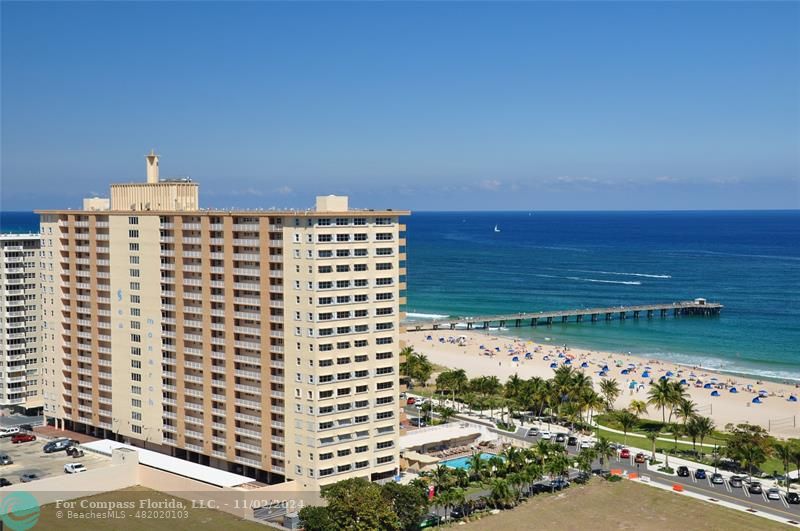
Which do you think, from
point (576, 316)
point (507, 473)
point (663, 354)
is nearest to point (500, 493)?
point (507, 473)

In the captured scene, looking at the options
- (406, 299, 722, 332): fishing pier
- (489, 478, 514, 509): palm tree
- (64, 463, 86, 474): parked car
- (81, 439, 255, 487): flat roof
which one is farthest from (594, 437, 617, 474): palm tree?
(406, 299, 722, 332): fishing pier

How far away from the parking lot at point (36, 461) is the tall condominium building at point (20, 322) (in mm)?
15798

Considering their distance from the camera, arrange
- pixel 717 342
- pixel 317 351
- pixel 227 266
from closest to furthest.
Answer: pixel 317 351 < pixel 227 266 < pixel 717 342

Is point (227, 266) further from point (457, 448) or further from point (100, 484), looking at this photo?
point (457, 448)

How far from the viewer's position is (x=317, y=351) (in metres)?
70.6

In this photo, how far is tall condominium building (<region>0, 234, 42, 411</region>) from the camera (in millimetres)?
101688

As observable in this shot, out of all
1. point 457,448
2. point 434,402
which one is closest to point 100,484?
point 457,448

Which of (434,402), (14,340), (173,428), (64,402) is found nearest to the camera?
(173,428)

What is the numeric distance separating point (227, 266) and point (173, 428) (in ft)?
59.8

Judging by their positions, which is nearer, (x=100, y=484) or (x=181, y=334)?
(x=100, y=484)

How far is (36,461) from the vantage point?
80875 mm

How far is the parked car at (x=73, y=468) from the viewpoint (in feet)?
249

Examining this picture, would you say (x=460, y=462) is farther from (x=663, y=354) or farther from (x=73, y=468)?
(x=663, y=354)

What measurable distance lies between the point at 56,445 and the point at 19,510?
1735 centimetres
